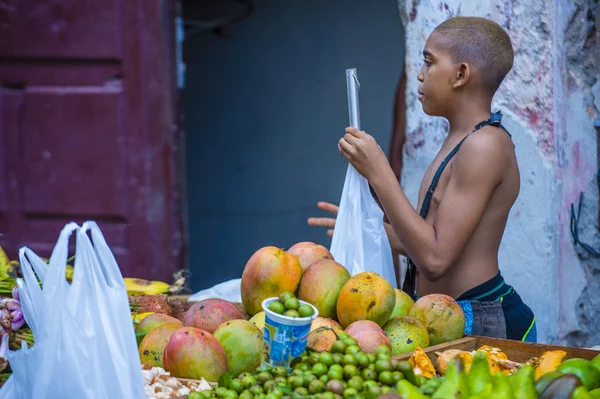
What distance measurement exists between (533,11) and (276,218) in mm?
2914

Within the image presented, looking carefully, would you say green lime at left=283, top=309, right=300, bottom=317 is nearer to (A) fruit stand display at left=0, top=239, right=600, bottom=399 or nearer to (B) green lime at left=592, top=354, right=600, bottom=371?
(A) fruit stand display at left=0, top=239, right=600, bottom=399

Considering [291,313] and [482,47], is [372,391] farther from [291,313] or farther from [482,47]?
[482,47]

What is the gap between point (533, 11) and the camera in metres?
3.53

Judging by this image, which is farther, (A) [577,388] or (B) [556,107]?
(B) [556,107]

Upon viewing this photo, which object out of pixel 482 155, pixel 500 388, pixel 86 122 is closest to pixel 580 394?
pixel 500 388

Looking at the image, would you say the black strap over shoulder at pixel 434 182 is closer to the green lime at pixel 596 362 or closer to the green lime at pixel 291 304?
the green lime at pixel 596 362

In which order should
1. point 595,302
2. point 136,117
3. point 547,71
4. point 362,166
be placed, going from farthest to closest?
1. point 136,117
2. point 595,302
3. point 547,71
4. point 362,166

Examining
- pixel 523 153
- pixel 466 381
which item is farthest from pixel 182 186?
pixel 466 381

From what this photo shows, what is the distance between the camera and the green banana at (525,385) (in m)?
1.73

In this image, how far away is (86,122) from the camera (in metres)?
4.42

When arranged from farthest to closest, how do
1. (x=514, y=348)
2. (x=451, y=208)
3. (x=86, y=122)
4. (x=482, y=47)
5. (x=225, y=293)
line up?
(x=86, y=122)
(x=225, y=293)
(x=482, y=47)
(x=451, y=208)
(x=514, y=348)

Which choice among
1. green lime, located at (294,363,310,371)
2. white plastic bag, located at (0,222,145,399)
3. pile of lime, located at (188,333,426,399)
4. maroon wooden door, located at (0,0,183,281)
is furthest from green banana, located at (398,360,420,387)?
maroon wooden door, located at (0,0,183,281)

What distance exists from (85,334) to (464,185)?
1.29 metres

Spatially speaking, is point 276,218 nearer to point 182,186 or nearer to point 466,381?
point 182,186
